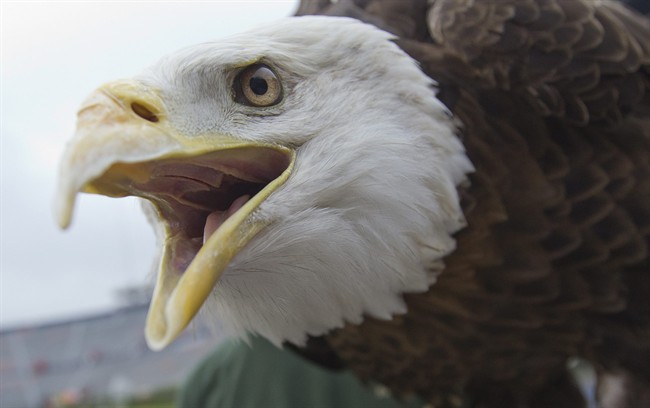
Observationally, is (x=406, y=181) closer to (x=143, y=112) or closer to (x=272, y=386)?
(x=143, y=112)

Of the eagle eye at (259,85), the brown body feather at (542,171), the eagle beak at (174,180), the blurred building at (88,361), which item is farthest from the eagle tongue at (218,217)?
the blurred building at (88,361)

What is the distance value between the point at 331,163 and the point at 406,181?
14 centimetres

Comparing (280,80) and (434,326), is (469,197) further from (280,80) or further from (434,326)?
(280,80)

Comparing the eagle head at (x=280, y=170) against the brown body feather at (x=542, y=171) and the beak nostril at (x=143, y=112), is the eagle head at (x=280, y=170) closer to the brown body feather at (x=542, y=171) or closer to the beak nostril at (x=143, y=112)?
the beak nostril at (x=143, y=112)

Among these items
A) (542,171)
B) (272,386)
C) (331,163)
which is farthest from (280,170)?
(272,386)

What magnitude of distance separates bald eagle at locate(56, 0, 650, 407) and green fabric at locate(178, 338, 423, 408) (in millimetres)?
507

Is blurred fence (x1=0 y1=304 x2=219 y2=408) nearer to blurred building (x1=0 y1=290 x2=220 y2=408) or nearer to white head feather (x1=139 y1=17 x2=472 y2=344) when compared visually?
blurred building (x1=0 y1=290 x2=220 y2=408)

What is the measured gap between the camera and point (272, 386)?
210cm

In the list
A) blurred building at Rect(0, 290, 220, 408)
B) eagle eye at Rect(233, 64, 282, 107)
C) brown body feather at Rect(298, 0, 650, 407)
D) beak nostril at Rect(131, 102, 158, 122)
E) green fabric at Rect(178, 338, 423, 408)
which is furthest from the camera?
blurred building at Rect(0, 290, 220, 408)

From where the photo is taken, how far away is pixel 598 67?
125 centimetres

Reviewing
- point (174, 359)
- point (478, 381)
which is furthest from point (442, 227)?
point (174, 359)

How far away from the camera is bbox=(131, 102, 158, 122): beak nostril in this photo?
896mm

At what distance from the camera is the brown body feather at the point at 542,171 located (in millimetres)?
1239

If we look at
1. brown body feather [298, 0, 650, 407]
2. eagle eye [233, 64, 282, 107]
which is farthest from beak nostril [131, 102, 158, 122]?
brown body feather [298, 0, 650, 407]
